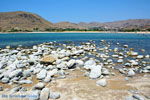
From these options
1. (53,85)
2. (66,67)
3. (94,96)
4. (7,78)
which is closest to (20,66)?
(7,78)

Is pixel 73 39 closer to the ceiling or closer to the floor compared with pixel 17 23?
closer to the floor

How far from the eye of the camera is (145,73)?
8078mm

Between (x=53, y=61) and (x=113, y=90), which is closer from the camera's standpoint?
(x=113, y=90)

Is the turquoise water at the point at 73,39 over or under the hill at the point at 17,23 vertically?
under

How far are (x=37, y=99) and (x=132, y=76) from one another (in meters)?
5.24

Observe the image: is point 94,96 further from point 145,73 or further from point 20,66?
point 20,66

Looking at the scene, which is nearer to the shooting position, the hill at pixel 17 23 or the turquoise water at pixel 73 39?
the turquoise water at pixel 73 39

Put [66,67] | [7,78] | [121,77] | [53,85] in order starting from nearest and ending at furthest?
[53,85] < [7,78] < [121,77] < [66,67]

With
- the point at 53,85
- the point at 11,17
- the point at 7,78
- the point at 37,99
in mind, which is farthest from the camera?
the point at 11,17

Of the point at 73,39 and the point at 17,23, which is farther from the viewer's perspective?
the point at 17,23

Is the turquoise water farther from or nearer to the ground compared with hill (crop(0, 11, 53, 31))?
nearer to the ground

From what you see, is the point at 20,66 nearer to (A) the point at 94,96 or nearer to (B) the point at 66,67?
(B) the point at 66,67

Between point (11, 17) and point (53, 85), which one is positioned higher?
point (11, 17)

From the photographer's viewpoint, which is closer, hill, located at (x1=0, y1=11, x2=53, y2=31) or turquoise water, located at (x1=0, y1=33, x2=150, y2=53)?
turquoise water, located at (x1=0, y1=33, x2=150, y2=53)
